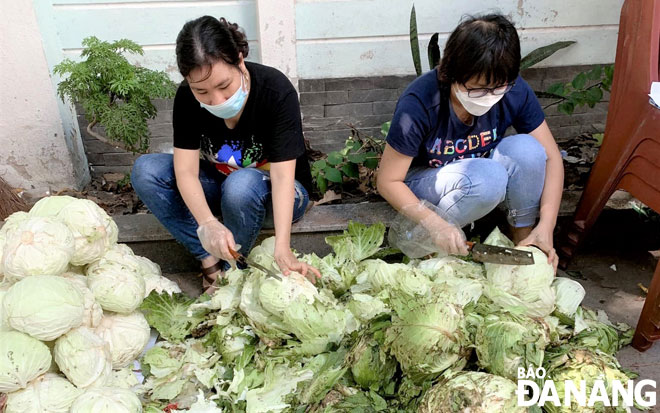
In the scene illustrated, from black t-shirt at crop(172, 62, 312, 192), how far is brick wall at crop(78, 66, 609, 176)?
1335mm

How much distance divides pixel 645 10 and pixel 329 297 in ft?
6.46

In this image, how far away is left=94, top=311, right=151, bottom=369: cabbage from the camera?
2.39 m

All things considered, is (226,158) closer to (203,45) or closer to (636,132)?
(203,45)

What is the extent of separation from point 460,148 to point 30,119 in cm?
275

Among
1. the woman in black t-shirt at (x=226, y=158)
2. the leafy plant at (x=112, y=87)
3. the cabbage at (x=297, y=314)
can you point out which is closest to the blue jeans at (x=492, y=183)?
the woman in black t-shirt at (x=226, y=158)

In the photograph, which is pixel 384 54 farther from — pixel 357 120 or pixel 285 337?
pixel 285 337

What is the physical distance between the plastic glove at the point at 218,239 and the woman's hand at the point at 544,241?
1.37m

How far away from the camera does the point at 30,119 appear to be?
3.62m

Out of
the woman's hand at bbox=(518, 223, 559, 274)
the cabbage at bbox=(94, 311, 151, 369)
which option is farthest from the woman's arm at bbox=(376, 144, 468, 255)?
the cabbage at bbox=(94, 311, 151, 369)

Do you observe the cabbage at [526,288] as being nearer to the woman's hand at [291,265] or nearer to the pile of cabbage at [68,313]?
the woman's hand at [291,265]

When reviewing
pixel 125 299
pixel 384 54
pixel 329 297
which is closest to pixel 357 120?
pixel 384 54

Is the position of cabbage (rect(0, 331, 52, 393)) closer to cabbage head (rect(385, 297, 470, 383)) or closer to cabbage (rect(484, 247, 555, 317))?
cabbage head (rect(385, 297, 470, 383))

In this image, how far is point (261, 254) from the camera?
8.95 feet

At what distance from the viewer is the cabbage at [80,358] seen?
6.97ft
